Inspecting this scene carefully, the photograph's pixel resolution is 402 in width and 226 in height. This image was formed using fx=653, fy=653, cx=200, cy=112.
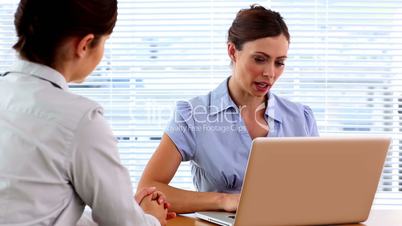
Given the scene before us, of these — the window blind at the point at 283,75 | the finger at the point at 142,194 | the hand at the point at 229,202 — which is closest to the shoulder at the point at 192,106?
the hand at the point at 229,202

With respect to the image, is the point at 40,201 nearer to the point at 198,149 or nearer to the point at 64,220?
the point at 64,220

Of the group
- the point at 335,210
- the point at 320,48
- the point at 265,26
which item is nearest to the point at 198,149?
the point at 265,26

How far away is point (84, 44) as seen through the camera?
4.78ft

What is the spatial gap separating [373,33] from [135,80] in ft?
4.47

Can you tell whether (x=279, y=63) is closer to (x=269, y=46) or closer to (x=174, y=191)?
(x=269, y=46)

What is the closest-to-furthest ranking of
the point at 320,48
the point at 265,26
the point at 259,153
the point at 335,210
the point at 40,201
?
1. the point at 40,201
2. the point at 259,153
3. the point at 335,210
4. the point at 265,26
5. the point at 320,48

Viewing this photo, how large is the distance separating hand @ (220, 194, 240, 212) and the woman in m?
0.34

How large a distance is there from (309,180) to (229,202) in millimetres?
373

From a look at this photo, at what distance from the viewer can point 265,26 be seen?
8.30ft

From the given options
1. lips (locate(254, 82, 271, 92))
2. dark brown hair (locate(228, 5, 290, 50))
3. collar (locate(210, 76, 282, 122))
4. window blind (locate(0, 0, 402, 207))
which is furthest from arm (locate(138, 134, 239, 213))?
window blind (locate(0, 0, 402, 207))

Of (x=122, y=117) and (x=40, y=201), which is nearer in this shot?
(x=40, y=201)

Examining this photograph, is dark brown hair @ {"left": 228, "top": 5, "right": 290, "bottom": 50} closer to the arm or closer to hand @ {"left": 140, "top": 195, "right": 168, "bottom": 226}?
the arm

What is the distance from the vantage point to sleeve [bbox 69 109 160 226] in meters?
1.38

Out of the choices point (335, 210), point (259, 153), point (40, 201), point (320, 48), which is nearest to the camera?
point (40, 201)
